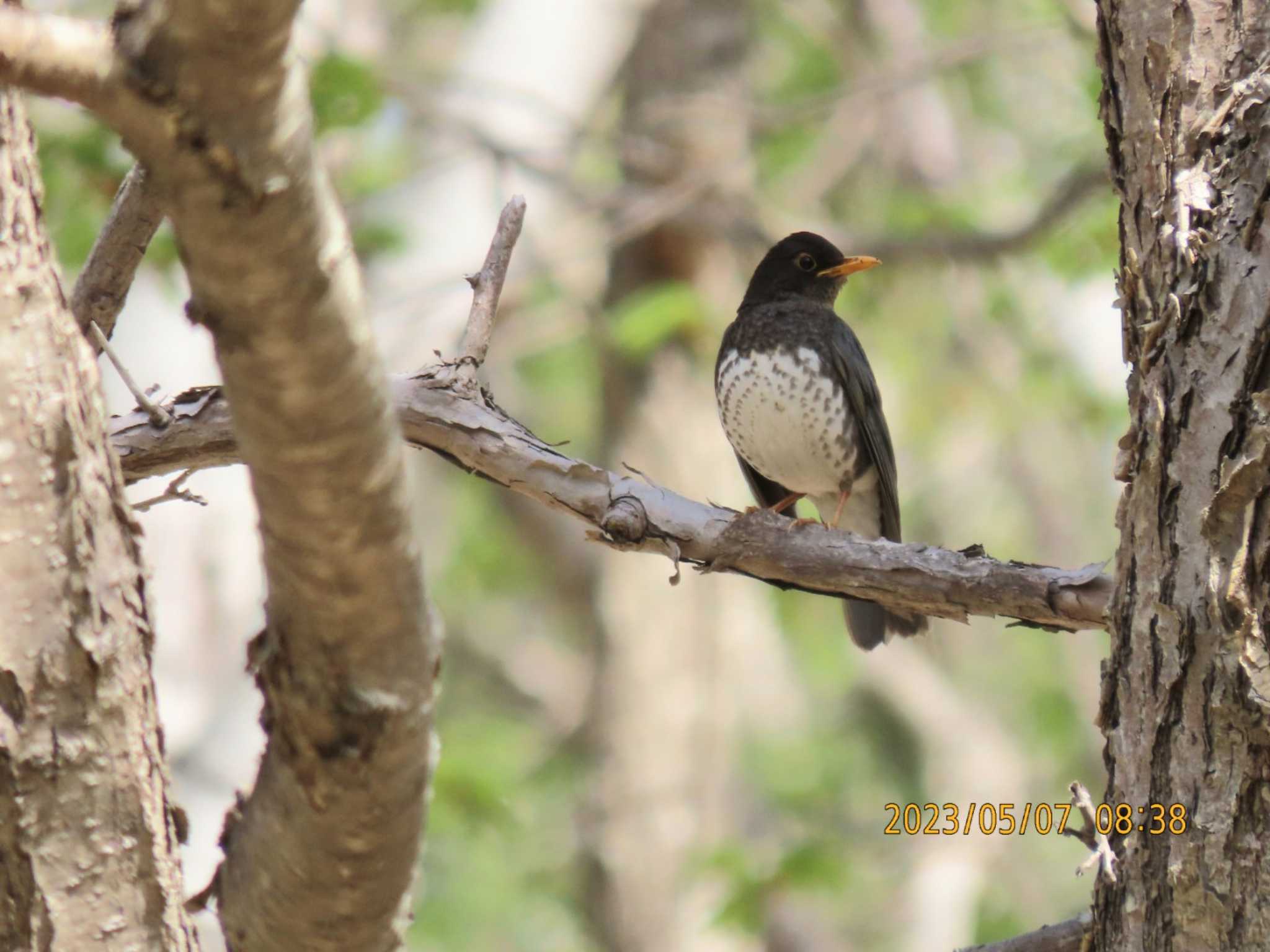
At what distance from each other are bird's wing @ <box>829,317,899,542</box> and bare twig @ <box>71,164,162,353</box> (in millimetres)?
3361

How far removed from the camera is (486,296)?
2902 mm

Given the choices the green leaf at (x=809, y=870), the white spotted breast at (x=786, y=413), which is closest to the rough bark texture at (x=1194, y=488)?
the white spotted breast at (x=786, y=413)

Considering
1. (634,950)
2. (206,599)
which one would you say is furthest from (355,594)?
(634,950)

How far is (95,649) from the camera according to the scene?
180 cm

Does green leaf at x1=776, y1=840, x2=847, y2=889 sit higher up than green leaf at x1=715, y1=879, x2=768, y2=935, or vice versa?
green leaf at x1=776, y1=840, x2=847, y2=889

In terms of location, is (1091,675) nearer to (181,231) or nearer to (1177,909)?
(1177,909)

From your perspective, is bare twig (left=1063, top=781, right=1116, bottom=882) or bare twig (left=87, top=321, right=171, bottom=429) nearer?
bare twig (left=1063, top=781, right=1116, bottom=882)

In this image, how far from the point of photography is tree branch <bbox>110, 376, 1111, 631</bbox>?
9.52ft

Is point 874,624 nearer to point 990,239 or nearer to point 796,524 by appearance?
point 796,524

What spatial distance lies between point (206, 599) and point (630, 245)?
439cm

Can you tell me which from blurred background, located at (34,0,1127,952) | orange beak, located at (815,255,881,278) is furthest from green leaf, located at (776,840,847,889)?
orange beak, located at (815,255,881,278)

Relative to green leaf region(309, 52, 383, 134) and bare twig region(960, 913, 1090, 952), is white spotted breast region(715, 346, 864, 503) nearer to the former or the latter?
Result: green leaf region(309, 52, 383, 134)

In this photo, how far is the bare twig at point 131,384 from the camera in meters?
2.49

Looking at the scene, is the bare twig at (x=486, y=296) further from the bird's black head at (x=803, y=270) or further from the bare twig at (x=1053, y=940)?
the bird's black head at (x=803, y=270)
